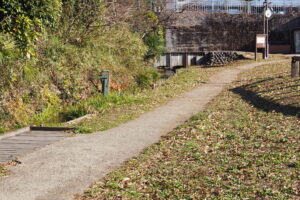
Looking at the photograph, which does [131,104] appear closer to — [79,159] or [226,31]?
[79,159]

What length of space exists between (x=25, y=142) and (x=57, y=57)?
6.18m

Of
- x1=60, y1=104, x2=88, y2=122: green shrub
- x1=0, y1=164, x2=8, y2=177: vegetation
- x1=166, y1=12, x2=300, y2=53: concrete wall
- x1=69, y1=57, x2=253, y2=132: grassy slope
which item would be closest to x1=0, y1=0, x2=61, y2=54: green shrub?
x1=60, y1=104, x2=88, y2=122: green shrub

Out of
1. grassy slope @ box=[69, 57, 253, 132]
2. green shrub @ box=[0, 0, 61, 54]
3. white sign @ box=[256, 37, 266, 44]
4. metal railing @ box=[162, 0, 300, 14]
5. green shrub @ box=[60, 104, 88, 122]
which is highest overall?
metal railing @ box=[162, 0, 300, 14]

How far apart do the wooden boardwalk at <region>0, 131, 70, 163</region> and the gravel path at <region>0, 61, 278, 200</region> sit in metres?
0.25

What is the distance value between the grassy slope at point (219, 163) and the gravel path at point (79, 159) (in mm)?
305

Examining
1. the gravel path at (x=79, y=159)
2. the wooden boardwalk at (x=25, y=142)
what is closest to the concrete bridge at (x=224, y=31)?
the gravel path at (x=79, y=159)

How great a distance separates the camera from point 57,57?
14.3 m

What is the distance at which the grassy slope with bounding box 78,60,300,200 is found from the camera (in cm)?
531

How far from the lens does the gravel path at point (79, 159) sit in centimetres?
559

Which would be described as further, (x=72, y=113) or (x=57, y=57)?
(x=57, y=57)

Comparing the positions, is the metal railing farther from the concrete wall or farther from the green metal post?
the green metal post

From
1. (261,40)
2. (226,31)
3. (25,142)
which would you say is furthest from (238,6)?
(25,142)

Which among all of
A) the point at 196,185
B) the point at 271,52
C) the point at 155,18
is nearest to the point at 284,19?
the point at 271,52

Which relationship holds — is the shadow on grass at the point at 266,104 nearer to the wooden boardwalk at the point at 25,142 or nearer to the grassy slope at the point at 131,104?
the grassy slope at the point at 131,104
